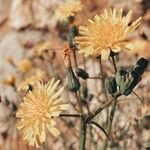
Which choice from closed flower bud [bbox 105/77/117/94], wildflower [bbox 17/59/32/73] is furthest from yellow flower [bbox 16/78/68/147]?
wildflower [bbox 17/59/32/73]

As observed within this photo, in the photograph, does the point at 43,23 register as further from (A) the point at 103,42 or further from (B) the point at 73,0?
(A) the point at 103,42

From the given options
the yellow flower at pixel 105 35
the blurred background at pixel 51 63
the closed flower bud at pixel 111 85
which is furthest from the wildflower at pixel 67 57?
the blurred background at pixel 51 63

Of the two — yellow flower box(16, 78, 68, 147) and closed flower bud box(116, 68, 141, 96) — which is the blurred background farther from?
closed flower bud box(116, 68, 141, 96)

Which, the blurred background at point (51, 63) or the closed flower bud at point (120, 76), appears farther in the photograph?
the blurred background at point (51, 63)

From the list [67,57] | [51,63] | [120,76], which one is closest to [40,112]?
[67,57]

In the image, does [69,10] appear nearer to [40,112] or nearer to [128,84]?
[40,112]

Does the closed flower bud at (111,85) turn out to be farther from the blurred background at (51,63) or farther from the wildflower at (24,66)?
the wildflower at (24,66)
